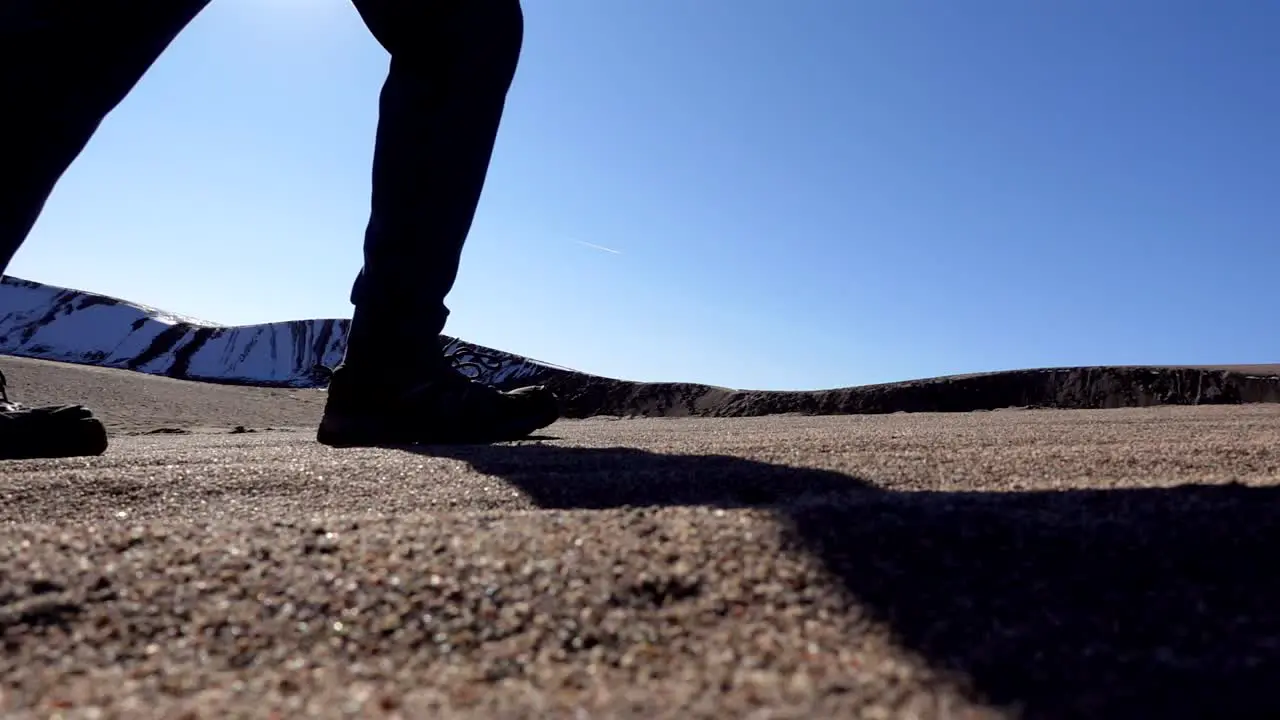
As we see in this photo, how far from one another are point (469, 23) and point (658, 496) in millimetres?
1402

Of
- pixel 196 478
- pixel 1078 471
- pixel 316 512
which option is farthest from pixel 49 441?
pixel 1078 471

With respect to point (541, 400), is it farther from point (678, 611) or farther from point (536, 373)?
point (536, 373)

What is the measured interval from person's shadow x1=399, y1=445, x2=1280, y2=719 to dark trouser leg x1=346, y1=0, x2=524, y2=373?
1501 millimetres

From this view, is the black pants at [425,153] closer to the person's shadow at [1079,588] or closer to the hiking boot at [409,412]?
the hiking boot at [409,412]

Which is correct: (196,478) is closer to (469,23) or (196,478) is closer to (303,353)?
(469,23)

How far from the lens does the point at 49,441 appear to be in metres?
1.91

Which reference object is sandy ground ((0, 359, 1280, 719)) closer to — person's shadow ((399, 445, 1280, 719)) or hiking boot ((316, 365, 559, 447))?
person's shadow ((399, 445, 1280, 719))

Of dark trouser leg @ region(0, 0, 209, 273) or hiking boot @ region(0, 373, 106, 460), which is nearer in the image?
dark trouser leg @ region(0, 0, 209, 273)

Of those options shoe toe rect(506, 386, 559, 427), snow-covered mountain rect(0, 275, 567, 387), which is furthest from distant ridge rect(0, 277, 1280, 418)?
shoe toe rect(506, 386, 559, 427)

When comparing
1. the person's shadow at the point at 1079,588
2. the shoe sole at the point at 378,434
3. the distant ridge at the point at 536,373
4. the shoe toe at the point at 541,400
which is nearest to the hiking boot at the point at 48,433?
the shoe sole at the point at 378,434

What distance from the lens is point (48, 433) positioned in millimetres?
1911

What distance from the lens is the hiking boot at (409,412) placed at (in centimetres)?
222

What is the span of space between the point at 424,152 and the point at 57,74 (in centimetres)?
87

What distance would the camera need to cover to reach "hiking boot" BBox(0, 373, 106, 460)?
6.14ft
